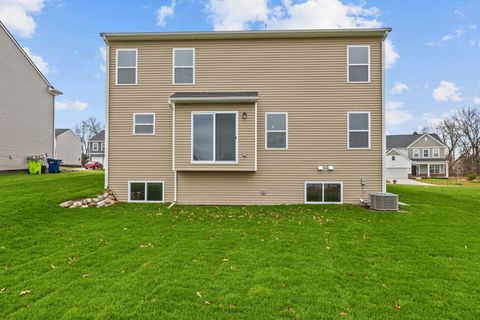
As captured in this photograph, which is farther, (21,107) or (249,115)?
(21,107)

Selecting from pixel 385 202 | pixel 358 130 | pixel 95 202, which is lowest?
pixel 95 202

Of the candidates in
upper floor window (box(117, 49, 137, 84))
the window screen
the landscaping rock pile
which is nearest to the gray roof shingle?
the window screen

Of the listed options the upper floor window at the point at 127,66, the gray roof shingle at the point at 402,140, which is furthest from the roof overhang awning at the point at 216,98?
the gray roof shingle at the point at 402,140

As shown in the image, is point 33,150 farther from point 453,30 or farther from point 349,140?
point 453,30

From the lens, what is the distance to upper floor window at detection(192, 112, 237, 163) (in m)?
9.63

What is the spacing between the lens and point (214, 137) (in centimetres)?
967

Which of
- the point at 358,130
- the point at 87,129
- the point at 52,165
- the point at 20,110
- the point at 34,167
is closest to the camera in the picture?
the point at 358,130

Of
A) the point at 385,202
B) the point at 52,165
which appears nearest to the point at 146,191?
the point at 385,202

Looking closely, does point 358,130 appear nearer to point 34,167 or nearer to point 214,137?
point 214,137

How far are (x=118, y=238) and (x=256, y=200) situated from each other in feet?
17.6

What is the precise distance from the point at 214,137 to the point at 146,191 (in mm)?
3521

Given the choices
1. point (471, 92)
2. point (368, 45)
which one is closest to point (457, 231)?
point (368, 45)

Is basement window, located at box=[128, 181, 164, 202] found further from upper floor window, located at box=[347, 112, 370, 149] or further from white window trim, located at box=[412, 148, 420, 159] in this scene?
white window trim, located at box=[412, 148, 420, 159]

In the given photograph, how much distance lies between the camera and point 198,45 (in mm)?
10484
